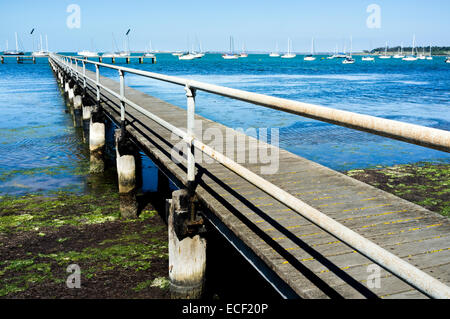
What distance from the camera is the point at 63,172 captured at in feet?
34.1

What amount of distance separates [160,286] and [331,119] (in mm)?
4268

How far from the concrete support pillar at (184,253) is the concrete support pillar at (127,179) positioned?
364 centimetres

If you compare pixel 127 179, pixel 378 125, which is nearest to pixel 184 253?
pixel 378 125

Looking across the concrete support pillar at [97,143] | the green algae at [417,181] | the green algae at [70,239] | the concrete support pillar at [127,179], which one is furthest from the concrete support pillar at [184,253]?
the concrete support pillar at [97,143]

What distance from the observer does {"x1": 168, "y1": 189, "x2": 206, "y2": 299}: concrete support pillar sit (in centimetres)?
381

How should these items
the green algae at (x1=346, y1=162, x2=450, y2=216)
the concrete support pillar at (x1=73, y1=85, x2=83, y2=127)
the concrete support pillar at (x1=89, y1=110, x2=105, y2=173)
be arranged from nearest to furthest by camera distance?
1. the green algae at (x1=346, y1=162, x2=450, y2=216)
2. the concrete support pillar at (x1=89, y1=110, x2=105, y2=173)
3. the concrete support pillar at (x1=73, y1=85, x2=83, y2=127)

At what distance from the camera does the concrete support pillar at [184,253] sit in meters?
3.81

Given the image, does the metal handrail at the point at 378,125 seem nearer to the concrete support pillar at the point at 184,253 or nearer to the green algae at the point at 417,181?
the concrete support pillar at the point at 184,253

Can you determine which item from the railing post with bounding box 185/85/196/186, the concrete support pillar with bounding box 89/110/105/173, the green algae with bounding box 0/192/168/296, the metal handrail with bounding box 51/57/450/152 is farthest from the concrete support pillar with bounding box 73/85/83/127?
the metal handrail with bounding box 51/57/450/152

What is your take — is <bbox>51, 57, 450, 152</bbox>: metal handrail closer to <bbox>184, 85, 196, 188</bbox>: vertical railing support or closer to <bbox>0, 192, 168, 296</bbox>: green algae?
<bbox>184, 85, 196, 188</bbox>: vertical railing support

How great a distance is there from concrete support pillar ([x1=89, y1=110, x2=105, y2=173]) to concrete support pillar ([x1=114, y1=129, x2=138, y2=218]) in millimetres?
2698
